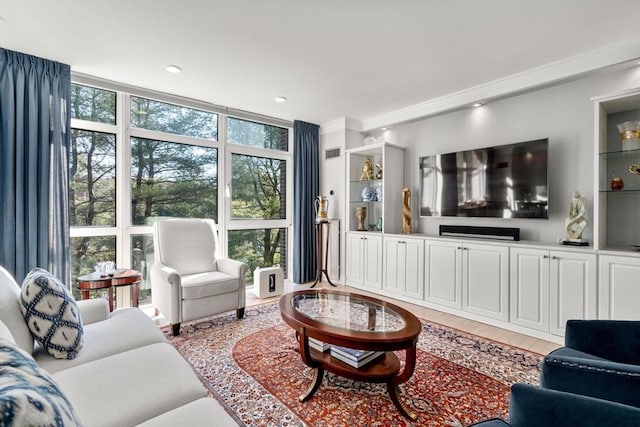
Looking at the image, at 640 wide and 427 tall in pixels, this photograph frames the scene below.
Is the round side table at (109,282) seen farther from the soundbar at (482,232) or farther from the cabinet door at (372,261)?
the soundbar at (482,232)

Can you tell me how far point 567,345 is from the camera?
1.64 metres

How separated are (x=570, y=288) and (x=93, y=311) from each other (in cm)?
365

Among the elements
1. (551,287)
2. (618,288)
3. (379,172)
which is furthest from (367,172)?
(618,288)

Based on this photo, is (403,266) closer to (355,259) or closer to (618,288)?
(355,259)

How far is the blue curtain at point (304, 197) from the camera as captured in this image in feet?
15.2

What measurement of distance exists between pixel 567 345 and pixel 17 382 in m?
2.24

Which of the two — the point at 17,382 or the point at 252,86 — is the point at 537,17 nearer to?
the point at 252,86

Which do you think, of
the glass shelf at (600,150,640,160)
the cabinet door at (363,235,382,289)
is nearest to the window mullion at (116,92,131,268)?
the cabinet door at (363,235,382,289)

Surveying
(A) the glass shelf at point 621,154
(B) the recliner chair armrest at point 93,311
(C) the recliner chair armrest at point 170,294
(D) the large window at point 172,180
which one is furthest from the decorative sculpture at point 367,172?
(B) the recliner chair armrest at point 93,311

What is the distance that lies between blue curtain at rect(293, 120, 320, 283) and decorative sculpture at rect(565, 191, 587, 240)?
10.5ft

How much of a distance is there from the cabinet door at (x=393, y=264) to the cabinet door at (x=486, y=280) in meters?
0.79

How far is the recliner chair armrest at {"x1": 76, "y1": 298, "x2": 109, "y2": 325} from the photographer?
1.89m

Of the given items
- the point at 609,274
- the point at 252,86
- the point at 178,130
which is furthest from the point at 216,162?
the point at 609,274

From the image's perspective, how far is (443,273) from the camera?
11.2 feet
